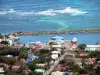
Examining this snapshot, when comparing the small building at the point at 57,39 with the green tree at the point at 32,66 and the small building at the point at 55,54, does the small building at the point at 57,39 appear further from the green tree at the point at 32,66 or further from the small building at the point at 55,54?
the green tree at the point at 32,66

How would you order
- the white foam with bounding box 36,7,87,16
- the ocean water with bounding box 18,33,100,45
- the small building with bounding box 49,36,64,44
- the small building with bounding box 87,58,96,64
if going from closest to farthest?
the small building with bounding box 87,58,96,64 < the small building with bounding box 49,36,64,44 < the ocean water with bounding box 18,33,100,45 < the white foam with bounding box 36,7,87,16

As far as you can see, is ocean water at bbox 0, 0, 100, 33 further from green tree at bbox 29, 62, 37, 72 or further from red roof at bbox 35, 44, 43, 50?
green tree at bbox 29, 62, 37, 72

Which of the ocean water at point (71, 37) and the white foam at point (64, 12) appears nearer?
the ocean water at point (71, 37)

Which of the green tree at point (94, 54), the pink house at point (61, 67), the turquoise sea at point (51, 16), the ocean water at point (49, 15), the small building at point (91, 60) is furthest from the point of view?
the ocean water at point (49, 15)

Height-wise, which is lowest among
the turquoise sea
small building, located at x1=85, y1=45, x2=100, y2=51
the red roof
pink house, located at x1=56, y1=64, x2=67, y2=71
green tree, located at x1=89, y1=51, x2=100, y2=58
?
pink house, located at x1=56, y1=64, x2=67, y2=71

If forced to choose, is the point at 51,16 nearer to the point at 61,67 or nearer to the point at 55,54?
the point at 55,54

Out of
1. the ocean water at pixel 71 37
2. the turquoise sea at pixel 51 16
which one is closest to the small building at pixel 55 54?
the ocean water at pixel 71 37

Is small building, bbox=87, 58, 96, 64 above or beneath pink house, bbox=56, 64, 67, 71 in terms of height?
above

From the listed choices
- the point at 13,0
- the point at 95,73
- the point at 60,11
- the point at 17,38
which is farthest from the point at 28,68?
the point at 13,0

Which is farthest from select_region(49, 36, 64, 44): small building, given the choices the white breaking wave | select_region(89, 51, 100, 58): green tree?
the white breaking wave
